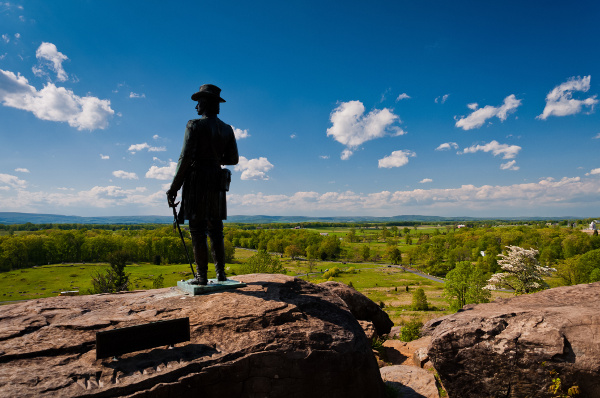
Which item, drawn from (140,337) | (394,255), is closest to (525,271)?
(140,337)

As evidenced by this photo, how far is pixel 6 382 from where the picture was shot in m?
3.77

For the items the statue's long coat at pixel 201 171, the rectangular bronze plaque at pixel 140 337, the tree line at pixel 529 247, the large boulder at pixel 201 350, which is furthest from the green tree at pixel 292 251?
the rectangular bronze plaque at pixel 140 337

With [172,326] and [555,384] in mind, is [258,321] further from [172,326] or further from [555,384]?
[555,384]

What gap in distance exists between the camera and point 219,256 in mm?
7602

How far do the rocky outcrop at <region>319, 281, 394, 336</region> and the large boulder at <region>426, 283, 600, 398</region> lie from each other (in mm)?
6893

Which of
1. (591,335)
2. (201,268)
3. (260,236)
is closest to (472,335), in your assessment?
(591,335)

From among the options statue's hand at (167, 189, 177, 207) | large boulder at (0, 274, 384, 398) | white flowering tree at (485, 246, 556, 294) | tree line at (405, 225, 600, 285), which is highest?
statue's hand at (167, 189, 177, 207)

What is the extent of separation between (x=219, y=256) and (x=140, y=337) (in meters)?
3.01

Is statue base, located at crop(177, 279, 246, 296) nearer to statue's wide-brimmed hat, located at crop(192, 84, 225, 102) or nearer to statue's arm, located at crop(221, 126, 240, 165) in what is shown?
statue's arm, located at crop(221, 126, 240, 165)

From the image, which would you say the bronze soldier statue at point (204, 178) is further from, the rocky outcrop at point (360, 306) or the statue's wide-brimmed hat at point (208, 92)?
the rocky outcrop at point (360, 306)

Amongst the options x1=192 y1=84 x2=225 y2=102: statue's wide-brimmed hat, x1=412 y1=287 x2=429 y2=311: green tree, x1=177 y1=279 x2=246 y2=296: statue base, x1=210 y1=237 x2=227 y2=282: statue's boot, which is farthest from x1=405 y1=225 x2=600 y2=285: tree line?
x1=192 y1=84 x2=225 y2=102: statue's wide-brimmed hat

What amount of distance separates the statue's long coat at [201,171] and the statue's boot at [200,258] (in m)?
0.61

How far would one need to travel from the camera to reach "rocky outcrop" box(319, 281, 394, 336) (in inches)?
601

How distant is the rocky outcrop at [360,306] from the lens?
15.3 metres
